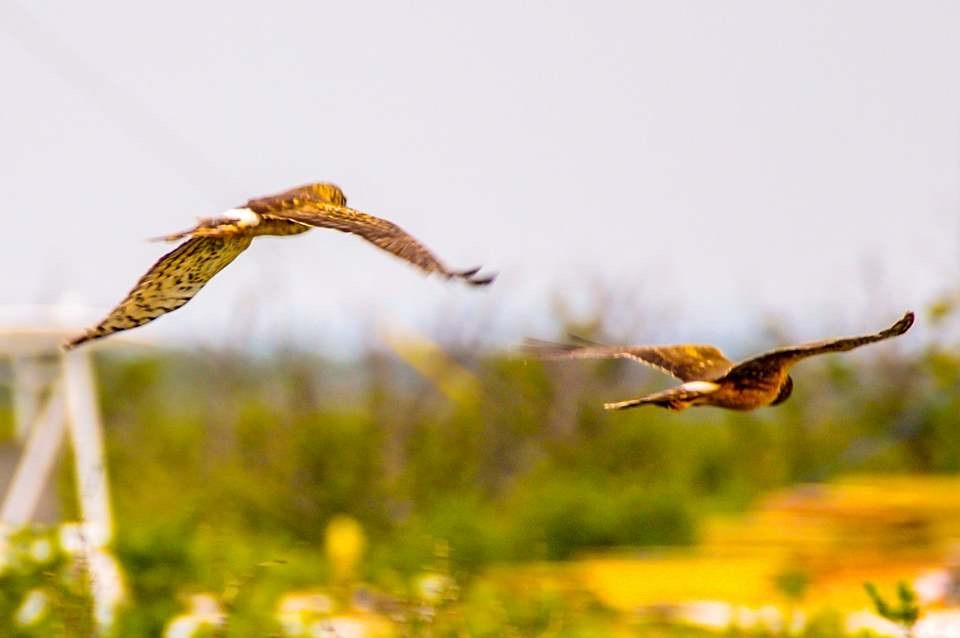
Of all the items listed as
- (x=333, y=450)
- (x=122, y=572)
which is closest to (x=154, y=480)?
(x=333, y=450)

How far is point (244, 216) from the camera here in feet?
8.59

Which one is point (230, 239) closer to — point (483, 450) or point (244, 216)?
point (244, 216)

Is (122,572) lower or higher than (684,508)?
lower

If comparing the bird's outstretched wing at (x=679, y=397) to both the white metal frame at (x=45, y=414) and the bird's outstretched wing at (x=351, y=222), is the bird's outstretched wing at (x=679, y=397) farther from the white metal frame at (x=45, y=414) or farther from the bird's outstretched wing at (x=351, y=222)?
the white metal frame at (x=45, y=414)

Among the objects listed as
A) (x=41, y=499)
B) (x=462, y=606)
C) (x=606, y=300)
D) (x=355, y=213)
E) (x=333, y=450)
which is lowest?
(x=462, y=606)

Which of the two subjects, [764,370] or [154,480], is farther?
[154,480]

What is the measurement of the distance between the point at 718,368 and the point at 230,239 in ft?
2.81

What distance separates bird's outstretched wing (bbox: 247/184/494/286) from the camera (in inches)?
87.4

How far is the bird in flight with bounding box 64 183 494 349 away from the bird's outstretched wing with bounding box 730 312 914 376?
57 centimetres

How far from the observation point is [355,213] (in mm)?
2545

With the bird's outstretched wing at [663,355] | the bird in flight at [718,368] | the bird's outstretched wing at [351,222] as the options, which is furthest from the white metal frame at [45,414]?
the bird's outstretched wing at [351,222]

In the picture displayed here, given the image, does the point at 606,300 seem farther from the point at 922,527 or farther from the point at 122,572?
the point at 122,572

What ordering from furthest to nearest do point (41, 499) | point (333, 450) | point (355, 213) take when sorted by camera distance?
1. point (333, 450)
2. point (41, 499)
3. point (355, 213)

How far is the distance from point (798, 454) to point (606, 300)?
10.7 ft
